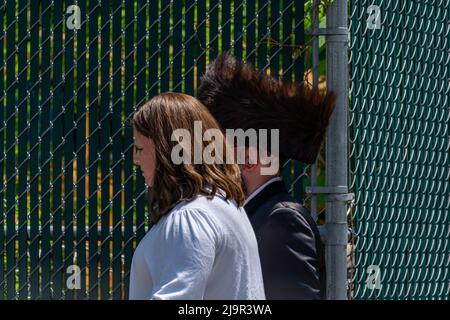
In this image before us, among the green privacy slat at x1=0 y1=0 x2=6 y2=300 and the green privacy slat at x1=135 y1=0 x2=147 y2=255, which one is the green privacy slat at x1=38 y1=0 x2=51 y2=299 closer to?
the green privacy slat at x1=0 y1=0 x2=6 y2=300

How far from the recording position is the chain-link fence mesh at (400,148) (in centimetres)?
471

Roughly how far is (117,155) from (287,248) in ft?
3.81

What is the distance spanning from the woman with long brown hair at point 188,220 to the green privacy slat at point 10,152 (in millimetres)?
1447

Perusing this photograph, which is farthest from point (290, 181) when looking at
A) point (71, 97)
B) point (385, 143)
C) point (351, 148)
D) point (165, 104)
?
point (165, 104)

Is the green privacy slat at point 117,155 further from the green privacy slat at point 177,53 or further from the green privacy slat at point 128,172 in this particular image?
the green privacy slat at point 177,53

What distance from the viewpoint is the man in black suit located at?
3.46 meters

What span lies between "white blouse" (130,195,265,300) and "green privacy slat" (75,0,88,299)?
1.45 metres

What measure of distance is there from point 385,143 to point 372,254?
539 millimetres

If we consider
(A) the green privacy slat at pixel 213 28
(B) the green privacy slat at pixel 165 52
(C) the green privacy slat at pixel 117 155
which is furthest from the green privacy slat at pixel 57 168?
(A) the green privacy slat at pixel 213 28

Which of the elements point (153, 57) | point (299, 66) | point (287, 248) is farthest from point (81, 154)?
point (287, 248)

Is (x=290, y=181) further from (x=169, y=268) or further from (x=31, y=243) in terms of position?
(x=169, y=268)

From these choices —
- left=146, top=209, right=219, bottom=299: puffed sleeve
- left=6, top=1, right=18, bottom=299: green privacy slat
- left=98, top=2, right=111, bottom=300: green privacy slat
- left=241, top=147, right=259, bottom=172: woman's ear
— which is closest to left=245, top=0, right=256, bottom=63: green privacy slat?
left=98, top=2, right=111, bottom=300: green privacy slat

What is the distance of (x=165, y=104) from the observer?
9.80ft
